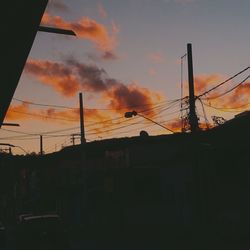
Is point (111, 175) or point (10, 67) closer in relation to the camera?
point (10, 67)

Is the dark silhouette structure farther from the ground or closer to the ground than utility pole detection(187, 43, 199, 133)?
closer to the ground

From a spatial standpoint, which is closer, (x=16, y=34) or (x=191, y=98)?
(x=16, y=34)

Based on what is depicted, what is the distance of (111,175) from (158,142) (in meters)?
6.70

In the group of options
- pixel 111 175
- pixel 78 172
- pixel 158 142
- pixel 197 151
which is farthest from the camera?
pixel 78 172

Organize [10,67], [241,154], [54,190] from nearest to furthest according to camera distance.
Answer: [10,67]
[241,154]
[54,190]

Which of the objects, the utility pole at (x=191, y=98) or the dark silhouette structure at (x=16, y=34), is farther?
the utility pole at (x=191, y=98)

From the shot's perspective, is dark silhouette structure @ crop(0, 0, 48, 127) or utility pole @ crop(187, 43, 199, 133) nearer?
dark silhouette structure @ crop(0, 0, 48, 127)

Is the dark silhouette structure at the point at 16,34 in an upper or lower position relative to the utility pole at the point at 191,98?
lower

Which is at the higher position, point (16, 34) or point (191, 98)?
point (191, 98)

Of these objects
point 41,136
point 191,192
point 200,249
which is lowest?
point 200,249

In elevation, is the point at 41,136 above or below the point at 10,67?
above

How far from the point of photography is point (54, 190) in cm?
7156

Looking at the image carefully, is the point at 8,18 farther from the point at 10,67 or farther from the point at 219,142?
the point at 219,142

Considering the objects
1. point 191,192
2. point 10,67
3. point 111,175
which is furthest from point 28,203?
point 10,67
